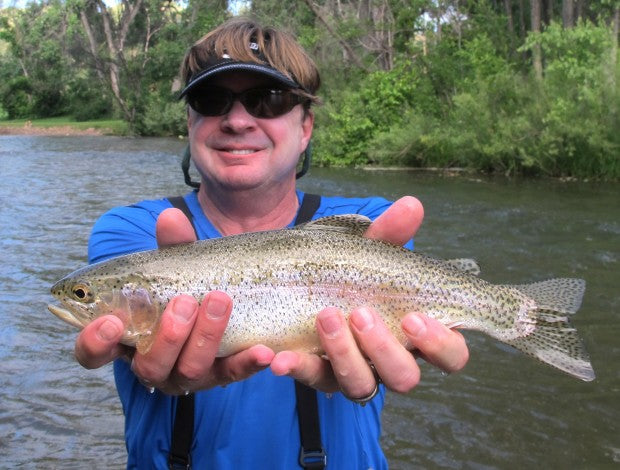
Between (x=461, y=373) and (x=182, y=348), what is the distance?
545cm

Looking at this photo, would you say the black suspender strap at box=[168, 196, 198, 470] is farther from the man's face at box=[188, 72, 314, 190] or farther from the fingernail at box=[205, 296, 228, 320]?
the man's face at box=[188, 72, 314, 190]

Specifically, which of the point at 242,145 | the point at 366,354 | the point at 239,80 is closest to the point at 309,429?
the point at 366,354

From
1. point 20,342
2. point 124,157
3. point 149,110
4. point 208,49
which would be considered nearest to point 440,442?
point 208,49

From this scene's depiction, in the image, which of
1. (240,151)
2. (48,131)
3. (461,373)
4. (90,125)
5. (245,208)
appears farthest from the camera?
(90,125)

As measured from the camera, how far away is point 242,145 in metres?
3.44

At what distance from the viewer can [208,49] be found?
11.4ft

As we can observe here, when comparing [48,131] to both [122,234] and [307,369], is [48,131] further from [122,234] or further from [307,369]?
[307,369]

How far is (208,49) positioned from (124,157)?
96.3 ft

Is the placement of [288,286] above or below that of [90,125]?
below

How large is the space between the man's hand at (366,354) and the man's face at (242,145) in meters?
1.03

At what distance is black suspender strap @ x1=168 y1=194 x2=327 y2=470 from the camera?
2896mm

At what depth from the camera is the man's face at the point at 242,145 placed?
339 centimetres

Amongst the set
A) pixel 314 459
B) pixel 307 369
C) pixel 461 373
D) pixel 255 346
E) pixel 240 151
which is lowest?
pixel 461 373

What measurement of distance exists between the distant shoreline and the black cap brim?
53.4 metres
